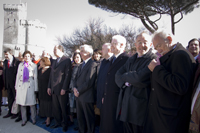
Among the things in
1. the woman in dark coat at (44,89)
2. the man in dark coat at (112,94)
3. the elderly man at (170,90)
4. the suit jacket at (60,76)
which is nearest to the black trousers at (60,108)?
the suit jacket at (60,76)

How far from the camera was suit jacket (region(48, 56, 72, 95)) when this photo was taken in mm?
3592

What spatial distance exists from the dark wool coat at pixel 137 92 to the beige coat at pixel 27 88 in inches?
113

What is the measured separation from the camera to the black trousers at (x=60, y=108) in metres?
3.63

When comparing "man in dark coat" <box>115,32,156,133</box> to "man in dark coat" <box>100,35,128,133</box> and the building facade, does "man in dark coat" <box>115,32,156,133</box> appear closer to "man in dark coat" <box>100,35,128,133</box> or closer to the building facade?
"man in dark coat" <box>100,35,128,133</box>

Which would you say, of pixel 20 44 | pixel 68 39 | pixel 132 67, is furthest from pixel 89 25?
pixel 20 44

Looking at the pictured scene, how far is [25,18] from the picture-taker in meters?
42.4

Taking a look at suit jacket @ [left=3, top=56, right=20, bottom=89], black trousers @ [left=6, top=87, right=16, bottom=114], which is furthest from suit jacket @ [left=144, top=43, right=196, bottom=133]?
black trousers @ [left=6, top=87, right=16, bottom=114]

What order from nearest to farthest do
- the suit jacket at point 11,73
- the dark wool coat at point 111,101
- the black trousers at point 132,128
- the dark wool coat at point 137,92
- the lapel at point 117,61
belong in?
the dark wool coat at point 137,92
the black trousers at point 132,128
the dark wool coat at point 111,101
the lapel at point 117,61
the suit jacket at point 11,73

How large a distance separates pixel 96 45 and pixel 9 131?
16.9 meters

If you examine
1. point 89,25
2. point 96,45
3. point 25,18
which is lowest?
point 96,45

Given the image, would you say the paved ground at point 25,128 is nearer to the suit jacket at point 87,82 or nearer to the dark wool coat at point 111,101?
the suit jacket at point 87,82

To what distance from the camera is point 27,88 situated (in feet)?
13.4

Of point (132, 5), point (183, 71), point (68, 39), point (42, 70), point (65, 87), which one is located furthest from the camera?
point (68, 39)

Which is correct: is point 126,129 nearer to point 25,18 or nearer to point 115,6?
point 115,6
